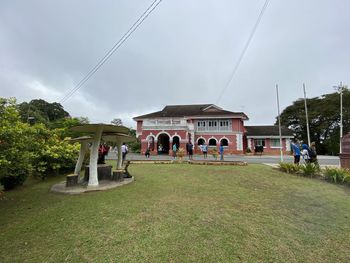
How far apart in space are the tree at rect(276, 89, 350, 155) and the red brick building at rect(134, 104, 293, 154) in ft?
44.0

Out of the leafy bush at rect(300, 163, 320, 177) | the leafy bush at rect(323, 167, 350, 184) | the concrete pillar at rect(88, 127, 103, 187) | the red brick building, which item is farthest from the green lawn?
the red brick building

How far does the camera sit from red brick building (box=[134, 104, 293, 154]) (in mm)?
27844

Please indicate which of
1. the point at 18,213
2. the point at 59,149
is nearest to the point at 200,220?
the point at 18,213

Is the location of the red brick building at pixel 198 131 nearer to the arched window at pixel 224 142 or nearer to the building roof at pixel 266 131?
the arched window at pixel 224 142

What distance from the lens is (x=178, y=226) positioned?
3998mm

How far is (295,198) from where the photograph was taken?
598cm

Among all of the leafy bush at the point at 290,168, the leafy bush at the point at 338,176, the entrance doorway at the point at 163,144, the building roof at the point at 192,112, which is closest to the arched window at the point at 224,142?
the building roof at the point at 192,112

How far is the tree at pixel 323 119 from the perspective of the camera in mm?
34469

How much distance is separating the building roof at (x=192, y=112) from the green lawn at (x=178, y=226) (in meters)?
23.4

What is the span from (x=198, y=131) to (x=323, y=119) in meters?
27.4

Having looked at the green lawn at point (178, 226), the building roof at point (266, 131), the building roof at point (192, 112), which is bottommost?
the green lawn at point (178, 226)

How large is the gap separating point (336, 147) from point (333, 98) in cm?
1068

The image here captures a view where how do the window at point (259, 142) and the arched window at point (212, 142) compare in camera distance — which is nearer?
the arched window at point (212, 142)

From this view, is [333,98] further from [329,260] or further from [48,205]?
[48,205]
